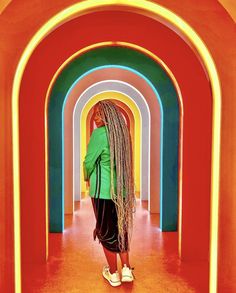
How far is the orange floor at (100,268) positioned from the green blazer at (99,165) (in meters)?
0.93

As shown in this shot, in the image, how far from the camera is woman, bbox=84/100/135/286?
385 cm

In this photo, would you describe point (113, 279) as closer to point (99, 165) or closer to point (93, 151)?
point (99, 165)

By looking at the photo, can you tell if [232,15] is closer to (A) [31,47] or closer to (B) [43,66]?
(A) [31,47]

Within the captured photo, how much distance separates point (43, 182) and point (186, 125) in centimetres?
170

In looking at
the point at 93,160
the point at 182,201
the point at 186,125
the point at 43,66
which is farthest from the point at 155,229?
the point at 43,66

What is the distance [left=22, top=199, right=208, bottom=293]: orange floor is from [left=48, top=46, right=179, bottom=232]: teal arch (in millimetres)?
383

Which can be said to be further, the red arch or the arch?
the arch

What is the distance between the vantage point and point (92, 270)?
14.3 ft

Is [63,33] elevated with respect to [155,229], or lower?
elevated

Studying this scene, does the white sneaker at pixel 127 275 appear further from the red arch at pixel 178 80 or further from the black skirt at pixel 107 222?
the red arch at pixel 178 80

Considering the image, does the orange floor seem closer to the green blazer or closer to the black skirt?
the black skirt

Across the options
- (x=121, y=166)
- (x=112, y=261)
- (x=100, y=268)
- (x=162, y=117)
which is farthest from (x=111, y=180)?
(x=162, y=117)

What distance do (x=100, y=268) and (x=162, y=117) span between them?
2.50 meters

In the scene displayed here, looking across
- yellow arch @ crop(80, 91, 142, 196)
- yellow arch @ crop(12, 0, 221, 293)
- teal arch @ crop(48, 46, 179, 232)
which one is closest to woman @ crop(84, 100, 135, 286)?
yellow arch @ crop(12, 0, 221, 293)
